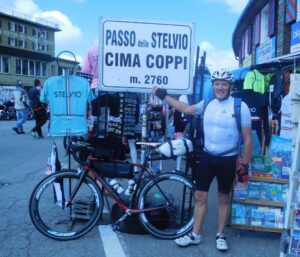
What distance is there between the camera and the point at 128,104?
538 centimetres

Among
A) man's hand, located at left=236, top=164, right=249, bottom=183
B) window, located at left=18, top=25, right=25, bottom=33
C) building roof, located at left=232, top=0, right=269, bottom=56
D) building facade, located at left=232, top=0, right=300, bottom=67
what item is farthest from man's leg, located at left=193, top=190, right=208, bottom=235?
window, located at left=18, top=25, right=25, bottom=33

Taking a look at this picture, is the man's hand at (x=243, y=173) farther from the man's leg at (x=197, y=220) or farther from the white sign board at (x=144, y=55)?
the white sign board at (x=144, y=55)

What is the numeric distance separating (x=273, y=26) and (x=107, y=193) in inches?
384

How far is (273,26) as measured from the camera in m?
12.4

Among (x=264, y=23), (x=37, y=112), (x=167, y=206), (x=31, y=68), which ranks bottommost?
(x=167, y=206)

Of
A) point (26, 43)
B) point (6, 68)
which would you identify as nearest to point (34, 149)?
point (6, 68)

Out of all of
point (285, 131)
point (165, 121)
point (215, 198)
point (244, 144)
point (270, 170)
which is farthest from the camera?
point (165, 121)

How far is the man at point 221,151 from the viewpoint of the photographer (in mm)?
3984

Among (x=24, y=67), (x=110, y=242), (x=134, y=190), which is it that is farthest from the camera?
(x=24, y=67)

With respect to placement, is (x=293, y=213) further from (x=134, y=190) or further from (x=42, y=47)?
(x=42, y=47)

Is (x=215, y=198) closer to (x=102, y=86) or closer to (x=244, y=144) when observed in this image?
(x=244, y=144)

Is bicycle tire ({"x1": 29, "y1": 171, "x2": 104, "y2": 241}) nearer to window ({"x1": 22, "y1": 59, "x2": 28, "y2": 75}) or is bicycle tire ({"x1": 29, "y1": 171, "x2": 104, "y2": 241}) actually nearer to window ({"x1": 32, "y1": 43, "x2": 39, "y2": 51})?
window ({"x1": 22, "y1": 59, "x2": 28, "y2": 75})

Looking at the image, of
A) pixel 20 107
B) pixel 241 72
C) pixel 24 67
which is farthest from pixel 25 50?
pixel 241 72

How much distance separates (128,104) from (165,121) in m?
1.74
